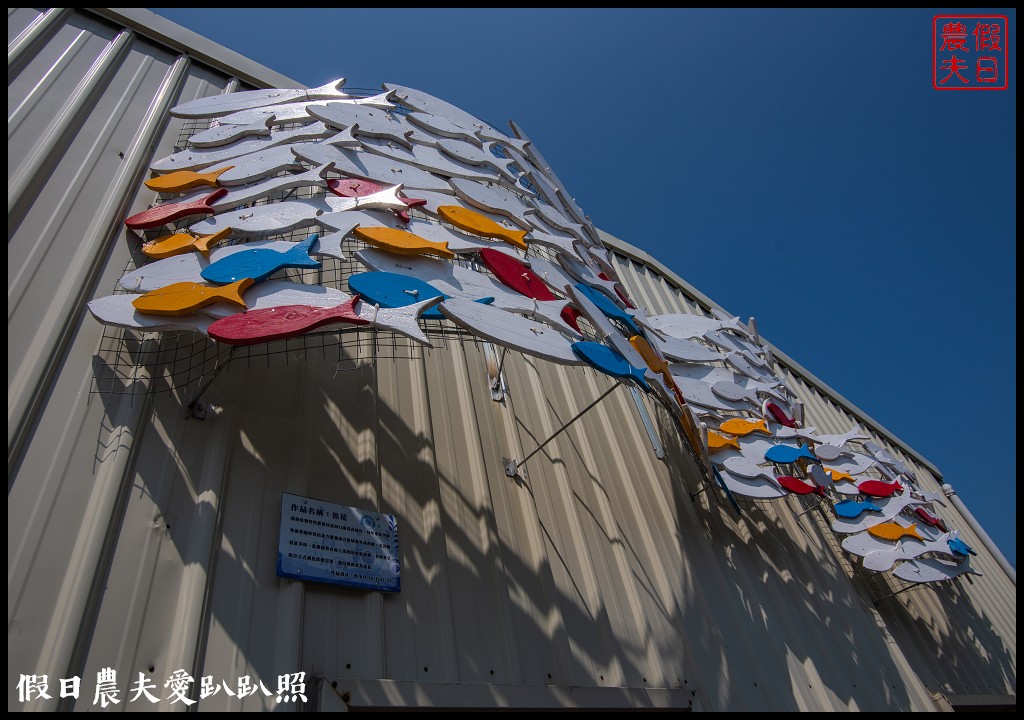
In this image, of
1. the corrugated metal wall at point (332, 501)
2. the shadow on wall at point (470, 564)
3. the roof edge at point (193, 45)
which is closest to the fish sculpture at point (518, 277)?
the corrugated metal wall at point (332, 501)

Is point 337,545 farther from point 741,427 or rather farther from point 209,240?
point 741,427

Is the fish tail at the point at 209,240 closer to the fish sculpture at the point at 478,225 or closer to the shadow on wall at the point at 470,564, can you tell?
the shadow on wall at the point at 470,564

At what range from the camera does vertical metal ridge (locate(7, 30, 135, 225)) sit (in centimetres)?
249

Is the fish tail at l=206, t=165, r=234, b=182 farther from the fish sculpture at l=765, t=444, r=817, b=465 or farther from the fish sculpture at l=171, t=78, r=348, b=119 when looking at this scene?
the fish sculpture at l=765, t=444, r=817, b=465

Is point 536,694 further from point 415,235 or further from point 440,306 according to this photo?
point 415,235

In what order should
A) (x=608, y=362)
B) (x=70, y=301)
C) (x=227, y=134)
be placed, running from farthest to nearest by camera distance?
(x=227, y=134) → (x=70, y=301) → (x=608, y=362)

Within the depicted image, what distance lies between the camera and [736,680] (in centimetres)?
307

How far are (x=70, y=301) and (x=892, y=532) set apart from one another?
5.33 meters

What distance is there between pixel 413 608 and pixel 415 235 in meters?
1.48

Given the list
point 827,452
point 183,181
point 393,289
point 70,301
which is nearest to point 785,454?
point 827,452

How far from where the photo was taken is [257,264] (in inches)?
83.7

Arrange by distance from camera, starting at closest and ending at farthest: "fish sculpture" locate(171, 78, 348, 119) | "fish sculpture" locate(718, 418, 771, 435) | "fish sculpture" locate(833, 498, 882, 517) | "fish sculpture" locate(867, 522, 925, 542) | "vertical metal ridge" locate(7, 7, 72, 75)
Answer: "vertical metal ridge" locate(7, 7, 72, 75)
"fish sculpture" locate(171, 78, 348, 119)
"fish sculpture" locate(718, 418, 771, 435)
"fish sculpture" locate(867, 522, 925, 542)
"fish sculpture" locate(833, 498, 882, 517)

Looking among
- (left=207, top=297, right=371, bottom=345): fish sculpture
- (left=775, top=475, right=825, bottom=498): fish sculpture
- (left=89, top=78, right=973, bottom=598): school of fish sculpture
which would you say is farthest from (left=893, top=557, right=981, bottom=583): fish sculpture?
(left=207, top=297, right=371, bottom=345): fish sculpture

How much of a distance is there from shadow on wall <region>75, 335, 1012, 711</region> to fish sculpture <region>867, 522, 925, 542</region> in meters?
0.70
